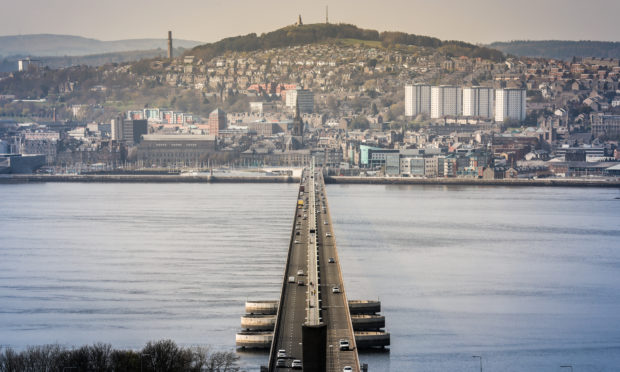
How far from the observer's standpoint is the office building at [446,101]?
54531 millimetres

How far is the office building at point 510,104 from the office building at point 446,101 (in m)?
2.27

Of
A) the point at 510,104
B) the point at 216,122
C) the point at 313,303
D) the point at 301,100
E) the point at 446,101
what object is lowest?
the point at 313,303

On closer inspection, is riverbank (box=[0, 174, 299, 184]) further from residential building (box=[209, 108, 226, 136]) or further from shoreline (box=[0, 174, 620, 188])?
residential building (box=[209, 108, 226, 136])

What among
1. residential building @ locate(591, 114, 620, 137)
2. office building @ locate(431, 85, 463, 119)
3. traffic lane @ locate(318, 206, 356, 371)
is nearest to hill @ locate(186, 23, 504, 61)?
office building @ locate(431, 85, 463, 119)

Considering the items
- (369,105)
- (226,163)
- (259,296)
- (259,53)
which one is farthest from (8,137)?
(259,296)

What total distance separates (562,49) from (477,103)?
72.8 ft

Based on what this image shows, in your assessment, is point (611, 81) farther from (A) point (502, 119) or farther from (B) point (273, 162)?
(B) point (273, 162)

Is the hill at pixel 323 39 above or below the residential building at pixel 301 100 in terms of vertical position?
above

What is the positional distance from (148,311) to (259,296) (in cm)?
123

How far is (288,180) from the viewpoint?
3609cm

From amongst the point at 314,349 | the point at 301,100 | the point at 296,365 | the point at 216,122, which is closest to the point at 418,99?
the point at 301,100

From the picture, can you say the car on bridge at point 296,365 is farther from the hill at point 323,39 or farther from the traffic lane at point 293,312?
the hill at point 323,39

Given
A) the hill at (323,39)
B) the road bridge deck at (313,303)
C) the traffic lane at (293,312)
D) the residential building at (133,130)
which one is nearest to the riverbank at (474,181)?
the residential building at (133,130)

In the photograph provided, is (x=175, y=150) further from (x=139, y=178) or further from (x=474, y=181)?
(x=474, y=181)
